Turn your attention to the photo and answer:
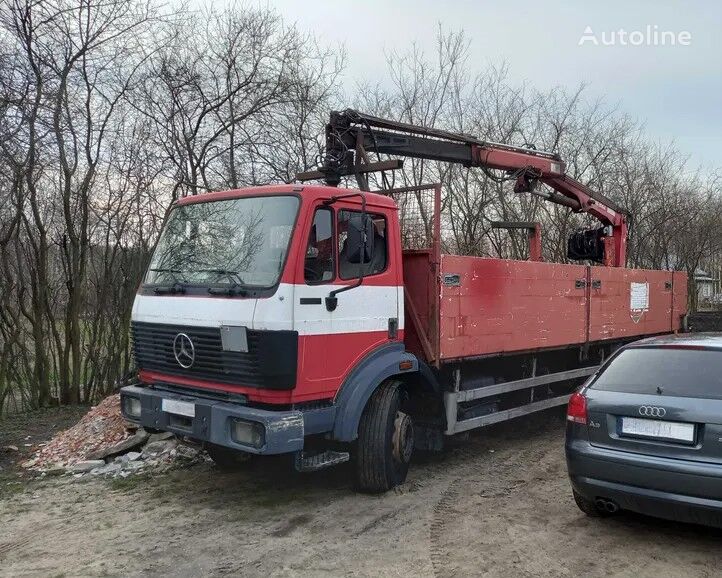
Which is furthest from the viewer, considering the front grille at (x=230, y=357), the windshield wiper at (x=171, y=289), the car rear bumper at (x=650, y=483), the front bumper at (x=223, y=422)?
the windshield wiper at (x=171, y=289)

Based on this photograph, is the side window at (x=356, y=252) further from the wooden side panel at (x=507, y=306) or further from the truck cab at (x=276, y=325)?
the wooden side panel at (x=507, y=306)

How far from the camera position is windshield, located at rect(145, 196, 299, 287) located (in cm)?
521

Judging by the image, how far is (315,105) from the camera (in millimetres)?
13875

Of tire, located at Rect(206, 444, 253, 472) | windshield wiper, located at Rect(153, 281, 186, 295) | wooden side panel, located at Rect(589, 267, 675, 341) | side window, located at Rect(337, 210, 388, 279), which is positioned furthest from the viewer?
wooden side panel, located at Rect(589, 267, 675, 341)

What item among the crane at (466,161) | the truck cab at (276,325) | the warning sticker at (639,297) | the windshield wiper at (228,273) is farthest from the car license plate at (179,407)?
the warning sticker at (639,297)

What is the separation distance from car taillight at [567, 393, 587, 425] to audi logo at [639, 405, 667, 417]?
0.44m

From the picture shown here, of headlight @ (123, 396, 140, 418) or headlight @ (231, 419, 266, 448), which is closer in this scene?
headlight @ (231, 419, 266, 448)

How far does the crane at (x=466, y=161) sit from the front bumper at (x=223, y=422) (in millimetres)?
2719

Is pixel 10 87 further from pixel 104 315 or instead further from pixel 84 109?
pixel 104 315

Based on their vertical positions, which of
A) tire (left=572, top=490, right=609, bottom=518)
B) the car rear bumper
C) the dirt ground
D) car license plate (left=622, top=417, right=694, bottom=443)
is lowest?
the dirt ground

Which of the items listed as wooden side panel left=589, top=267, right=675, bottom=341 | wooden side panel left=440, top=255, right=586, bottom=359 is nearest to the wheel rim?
wooden side panel left=440, top=255, right=586, bottom=359

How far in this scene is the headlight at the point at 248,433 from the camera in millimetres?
4855

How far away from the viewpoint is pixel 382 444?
5695 millimetres

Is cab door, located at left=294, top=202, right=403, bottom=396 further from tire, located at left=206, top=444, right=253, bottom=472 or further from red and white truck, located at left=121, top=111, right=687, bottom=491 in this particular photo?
tire, located at left=206, top=444, right=253, bottom=472
